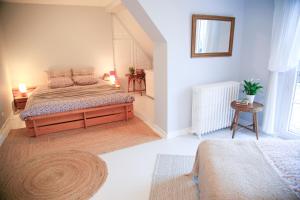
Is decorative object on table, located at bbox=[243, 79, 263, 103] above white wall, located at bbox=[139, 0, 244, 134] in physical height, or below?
below

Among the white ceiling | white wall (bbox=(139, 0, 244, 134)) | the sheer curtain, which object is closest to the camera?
the sheer curtain

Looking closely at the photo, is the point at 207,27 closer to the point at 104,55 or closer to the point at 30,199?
the point at 30,199

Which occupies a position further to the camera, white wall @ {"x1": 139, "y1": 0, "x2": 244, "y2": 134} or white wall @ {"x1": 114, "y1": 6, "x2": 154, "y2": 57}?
white wall @ {"x1": 114, "y1": 6, "x2": 154, "y2": 57}

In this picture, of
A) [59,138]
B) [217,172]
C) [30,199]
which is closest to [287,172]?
A: [217,172]

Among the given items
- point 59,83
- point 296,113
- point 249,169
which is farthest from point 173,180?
point 59,83

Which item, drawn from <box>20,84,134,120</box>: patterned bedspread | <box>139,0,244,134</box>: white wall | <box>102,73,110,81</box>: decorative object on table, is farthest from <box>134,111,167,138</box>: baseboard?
<box>102,73,110,81</box>: decorative object on table

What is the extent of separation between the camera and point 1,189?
6.81 ft

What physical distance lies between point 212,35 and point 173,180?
2263 millimetres

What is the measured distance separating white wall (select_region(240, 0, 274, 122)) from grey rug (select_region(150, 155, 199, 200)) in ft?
5.91

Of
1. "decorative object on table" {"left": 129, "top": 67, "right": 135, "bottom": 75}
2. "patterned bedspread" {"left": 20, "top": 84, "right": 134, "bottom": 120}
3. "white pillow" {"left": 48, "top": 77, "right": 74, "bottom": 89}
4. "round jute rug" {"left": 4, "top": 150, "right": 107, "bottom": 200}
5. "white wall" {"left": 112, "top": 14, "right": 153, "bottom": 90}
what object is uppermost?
"white wall" {"left": 112, "top": 14, "right": 153, "bottom": 90}

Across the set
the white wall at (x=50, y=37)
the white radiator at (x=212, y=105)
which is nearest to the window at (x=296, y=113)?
the white radiator at (x=212, y=105)

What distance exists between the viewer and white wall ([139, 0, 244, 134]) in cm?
267

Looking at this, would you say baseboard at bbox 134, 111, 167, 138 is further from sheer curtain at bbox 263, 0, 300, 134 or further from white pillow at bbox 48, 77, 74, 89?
white pillow at bbox 48, 77, 74, 89

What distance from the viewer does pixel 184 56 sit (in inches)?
115
